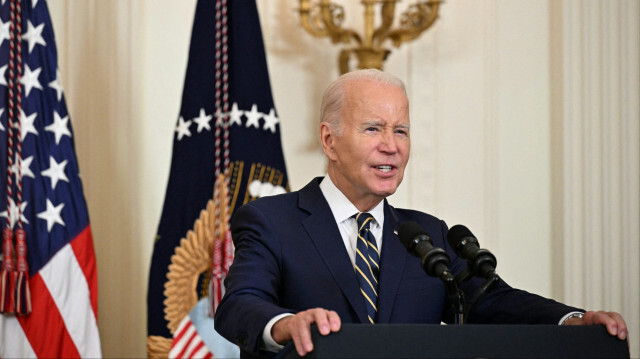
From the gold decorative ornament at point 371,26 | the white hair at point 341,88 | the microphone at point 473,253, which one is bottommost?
the microphone at point 473,253

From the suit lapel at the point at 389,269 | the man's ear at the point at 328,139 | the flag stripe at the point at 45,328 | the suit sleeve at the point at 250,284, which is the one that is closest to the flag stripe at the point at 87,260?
the flag stripe at the point at 45,328

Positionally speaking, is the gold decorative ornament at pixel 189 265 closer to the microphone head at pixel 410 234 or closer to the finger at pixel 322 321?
the microphone head at pixel 410 234

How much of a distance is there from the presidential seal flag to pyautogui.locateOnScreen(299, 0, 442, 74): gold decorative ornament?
1.56 feet

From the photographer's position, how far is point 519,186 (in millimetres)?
5551

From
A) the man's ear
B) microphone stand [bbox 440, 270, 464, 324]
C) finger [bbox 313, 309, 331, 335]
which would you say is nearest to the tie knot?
the man's ear

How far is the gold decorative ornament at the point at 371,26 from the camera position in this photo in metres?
4.97

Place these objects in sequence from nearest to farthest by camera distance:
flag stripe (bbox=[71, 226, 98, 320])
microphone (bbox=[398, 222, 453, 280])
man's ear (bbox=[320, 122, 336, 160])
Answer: microphone (bbox=[398, 222, 453, 280]) < man's ear (bbox=[320, 122, 336, 160]) < flag stripe (bbox=[71, 226, 98, 320])

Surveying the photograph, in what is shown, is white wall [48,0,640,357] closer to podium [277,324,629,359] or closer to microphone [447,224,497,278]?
microphone [447,224,497,278]

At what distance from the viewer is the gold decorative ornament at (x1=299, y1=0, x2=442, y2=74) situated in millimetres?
4969

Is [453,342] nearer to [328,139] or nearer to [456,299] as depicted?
[456,299]

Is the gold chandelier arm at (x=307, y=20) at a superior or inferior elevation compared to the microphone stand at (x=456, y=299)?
superior

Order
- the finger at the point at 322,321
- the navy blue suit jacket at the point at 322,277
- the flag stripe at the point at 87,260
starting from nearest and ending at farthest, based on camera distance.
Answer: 1. the finger at the point at 322,321
2. the navy blue suit jacket at the point at 322,277
3. the flag stripe at the point at 87,260

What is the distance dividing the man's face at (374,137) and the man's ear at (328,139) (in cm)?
6

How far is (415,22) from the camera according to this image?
5090 millimetres
